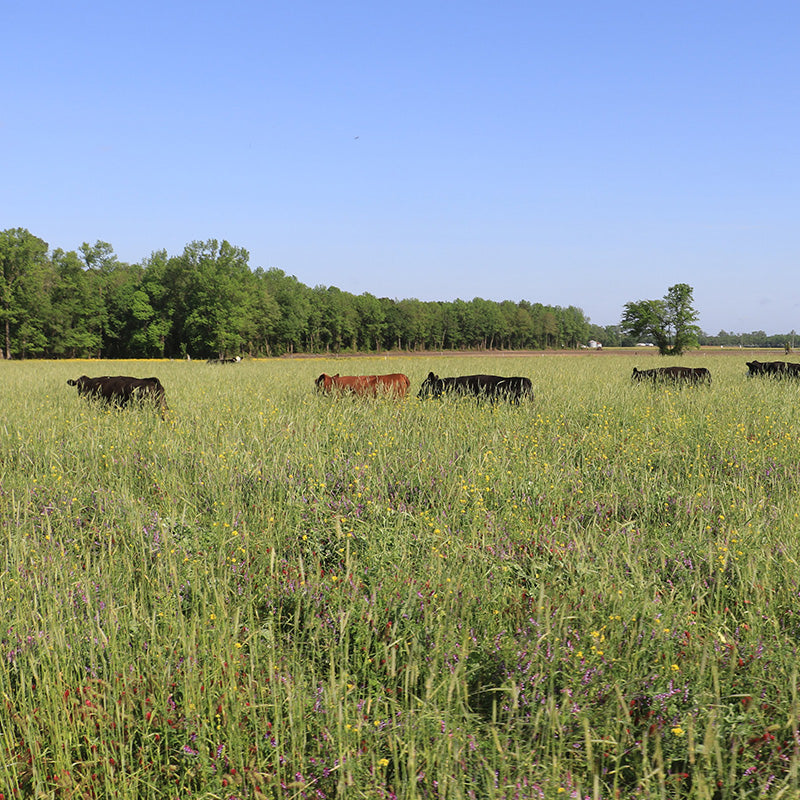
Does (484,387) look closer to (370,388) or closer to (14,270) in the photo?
(370,388)

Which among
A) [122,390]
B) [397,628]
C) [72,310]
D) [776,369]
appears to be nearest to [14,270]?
[72,310]

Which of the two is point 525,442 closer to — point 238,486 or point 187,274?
point 238,486

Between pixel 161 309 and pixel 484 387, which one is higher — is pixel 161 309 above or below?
above

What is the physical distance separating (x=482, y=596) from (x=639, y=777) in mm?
1273

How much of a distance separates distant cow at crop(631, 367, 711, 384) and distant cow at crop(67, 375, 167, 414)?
13.9 meters

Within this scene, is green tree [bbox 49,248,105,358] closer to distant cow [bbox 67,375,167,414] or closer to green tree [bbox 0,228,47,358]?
green tree [bbox 0,228,47,358]

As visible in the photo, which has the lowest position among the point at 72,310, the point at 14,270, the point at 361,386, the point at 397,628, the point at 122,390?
the point at 397,628

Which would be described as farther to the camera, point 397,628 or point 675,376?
point 675,376

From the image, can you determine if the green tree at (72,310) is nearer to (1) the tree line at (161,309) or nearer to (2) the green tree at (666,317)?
(1) the tree line at (161,309)

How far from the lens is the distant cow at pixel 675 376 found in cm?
1628

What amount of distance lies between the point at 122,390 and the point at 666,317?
204ft

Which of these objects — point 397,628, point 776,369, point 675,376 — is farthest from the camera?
point 776,369

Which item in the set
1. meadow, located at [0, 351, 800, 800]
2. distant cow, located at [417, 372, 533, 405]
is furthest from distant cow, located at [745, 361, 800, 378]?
meadow, located at [0, 351, 800, 800]

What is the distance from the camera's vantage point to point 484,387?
43.1 ft
